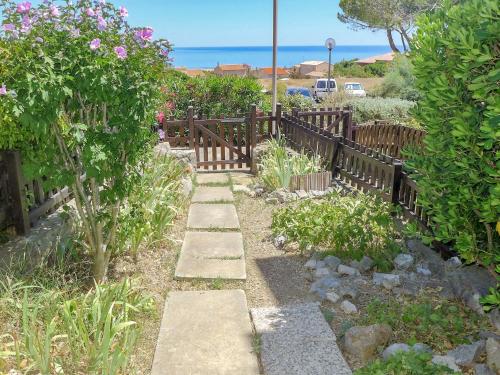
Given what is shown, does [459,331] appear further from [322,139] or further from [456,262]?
[322,139]

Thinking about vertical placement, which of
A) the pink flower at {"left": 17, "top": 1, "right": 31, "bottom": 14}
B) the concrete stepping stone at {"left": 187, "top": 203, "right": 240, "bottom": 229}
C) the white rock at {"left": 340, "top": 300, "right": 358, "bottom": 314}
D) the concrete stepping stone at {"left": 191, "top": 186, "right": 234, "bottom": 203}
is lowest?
the white rock at {"left": 340, "top": 300, "right": 358, "bottom": 314}

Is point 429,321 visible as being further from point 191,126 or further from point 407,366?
point 191,126

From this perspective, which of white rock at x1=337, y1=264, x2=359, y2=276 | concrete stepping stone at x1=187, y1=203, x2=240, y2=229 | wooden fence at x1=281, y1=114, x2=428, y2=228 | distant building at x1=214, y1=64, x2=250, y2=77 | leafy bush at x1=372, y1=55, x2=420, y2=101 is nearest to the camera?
white rock at x1=337, y1=264, x2=359, y2=276

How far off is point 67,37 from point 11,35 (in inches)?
14.6

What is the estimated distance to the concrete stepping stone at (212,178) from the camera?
8.30m

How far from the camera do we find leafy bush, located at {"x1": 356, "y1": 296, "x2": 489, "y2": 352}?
329cm

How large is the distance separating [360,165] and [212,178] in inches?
116

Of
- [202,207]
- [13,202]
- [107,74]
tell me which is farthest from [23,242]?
[202,207]

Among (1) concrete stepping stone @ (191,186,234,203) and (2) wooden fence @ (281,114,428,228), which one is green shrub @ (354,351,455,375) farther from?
(1) concrete stepping stone @ (191,186,234,203)

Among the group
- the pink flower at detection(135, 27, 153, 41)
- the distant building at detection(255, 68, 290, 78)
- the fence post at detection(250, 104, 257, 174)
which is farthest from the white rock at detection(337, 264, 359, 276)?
the distant building at detection(255, 68, 290, 78)

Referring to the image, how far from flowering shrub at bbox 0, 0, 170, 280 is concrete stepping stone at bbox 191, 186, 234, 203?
3.10m

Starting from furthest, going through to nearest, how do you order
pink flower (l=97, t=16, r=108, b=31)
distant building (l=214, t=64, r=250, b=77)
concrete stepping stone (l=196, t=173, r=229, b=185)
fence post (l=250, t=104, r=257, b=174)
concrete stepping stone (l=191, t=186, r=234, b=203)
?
distant building (l=214, t=64, r=250, b=77) < fence post (l=250, t=104, r=257, b=174) < concrete stepping stone (l=196, t=173, r=229, b=185) < concrete stepping stone (l=191, t=186, r=234, b=203) < pink flower (l=97, t=16, r=108, b=31)

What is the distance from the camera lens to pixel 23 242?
4.38 meters

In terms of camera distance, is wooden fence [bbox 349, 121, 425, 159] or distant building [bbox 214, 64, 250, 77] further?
distant building [bbox 214, 64, 250, 77]
